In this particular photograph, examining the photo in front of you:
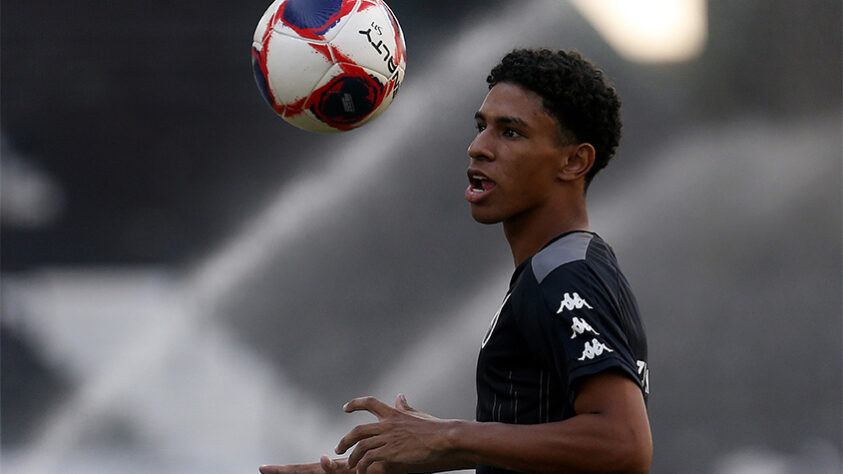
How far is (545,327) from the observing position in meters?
2.12

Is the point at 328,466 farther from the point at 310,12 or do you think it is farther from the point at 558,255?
the point at 310,12

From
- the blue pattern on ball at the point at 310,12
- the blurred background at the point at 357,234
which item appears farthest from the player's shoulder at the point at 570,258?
Result: the blurred background at the point at 357,234

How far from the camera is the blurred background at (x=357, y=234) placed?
5.59 m

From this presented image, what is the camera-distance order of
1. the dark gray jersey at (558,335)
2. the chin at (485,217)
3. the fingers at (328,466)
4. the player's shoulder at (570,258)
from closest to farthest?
the dark gray jersey at (558,335) → the player's shoulder at (570,258) → the fingers at (328,466) → the chin at (485,217)

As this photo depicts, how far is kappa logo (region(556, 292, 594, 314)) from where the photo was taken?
208 cm

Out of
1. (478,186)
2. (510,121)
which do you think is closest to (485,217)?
(478,186)

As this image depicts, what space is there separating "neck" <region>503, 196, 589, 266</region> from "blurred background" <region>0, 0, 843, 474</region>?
10.3 feet

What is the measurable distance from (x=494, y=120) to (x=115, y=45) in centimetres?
381

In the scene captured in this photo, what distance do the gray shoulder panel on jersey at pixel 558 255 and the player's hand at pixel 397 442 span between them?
0.41 meters

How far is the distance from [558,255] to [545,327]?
191 millimetres

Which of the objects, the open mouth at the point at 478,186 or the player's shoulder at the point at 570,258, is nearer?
the player's shoulder at the point at 570,258

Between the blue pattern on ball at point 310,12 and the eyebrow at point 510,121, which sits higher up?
the blue pattern on ball at point 310,12

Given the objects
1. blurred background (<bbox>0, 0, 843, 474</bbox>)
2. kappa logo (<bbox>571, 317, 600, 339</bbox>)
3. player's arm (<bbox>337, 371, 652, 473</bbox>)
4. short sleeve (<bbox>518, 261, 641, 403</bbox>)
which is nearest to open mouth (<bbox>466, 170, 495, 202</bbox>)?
short sleeve (<bbox>518, 261, 641, 403</bbox>)

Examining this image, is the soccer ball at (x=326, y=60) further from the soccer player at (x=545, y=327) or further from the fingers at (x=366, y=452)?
the fingers at (x=366, y=452)
